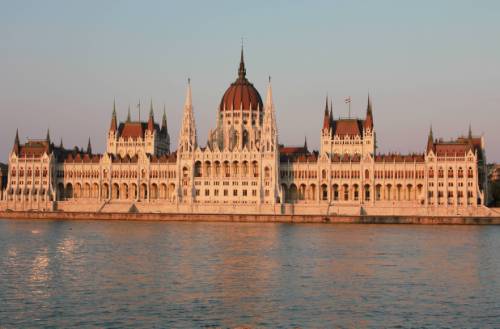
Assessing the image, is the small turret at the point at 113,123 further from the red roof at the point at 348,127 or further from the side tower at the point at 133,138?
the red roof at the point at 348,127

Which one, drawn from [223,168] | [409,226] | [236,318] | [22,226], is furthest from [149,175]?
[236,318]

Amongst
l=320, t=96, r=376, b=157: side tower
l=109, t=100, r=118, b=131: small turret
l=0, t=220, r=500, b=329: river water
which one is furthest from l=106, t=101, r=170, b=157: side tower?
l=0, t=220, r=500, b=329: river water

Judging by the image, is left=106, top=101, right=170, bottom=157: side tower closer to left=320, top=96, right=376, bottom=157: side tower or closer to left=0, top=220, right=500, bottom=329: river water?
left=320, top=96, right=376, bottom=157: side tower

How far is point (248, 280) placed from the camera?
47906 mm

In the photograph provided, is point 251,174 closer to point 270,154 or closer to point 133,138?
point 270,154

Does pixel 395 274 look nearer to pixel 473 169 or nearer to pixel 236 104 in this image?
pixel 473 169

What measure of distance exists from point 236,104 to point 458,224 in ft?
142

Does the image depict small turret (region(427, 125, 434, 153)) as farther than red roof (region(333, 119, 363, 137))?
No

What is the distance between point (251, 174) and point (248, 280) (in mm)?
73162

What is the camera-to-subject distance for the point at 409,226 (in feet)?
330

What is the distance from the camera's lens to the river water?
3634cm

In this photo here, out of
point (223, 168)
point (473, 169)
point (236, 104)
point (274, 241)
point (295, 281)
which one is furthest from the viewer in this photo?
point (236, 104)

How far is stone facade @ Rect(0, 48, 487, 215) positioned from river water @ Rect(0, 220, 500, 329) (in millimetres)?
34014

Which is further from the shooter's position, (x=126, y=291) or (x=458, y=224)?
(x=458, y=224)
